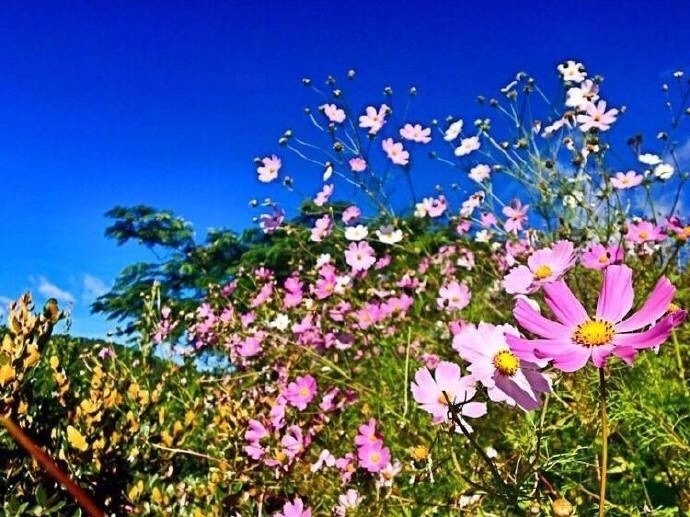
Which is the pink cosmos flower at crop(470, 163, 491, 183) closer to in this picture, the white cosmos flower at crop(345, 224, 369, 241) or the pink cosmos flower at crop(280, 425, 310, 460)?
the white cosmos flower at crop(345, 224, 369, 241)

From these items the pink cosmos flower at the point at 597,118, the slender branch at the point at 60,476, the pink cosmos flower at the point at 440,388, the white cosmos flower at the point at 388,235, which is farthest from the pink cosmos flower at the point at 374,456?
the pink cosmos flower at the point at 597,118

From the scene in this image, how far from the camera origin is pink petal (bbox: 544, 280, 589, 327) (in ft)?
2.36

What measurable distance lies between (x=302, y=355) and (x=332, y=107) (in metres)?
1.18

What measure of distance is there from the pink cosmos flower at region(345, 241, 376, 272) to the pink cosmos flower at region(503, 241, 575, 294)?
1.95 meters

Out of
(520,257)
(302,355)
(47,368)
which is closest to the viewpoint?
(302,355)

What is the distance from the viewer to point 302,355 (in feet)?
8.39

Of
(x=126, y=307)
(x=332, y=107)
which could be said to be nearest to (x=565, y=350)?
(x=332, y=107)

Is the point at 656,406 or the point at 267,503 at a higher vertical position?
the point at 656,406

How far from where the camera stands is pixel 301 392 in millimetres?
2062

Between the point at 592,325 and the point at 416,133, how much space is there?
2791mm

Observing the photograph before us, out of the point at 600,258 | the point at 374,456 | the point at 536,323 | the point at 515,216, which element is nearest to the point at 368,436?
the point at 374,456

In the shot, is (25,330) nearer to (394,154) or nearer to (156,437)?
(156,437)

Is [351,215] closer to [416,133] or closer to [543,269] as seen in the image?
[416,133]

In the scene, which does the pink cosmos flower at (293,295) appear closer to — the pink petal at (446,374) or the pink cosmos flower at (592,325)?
the pink petal at (446,374)
